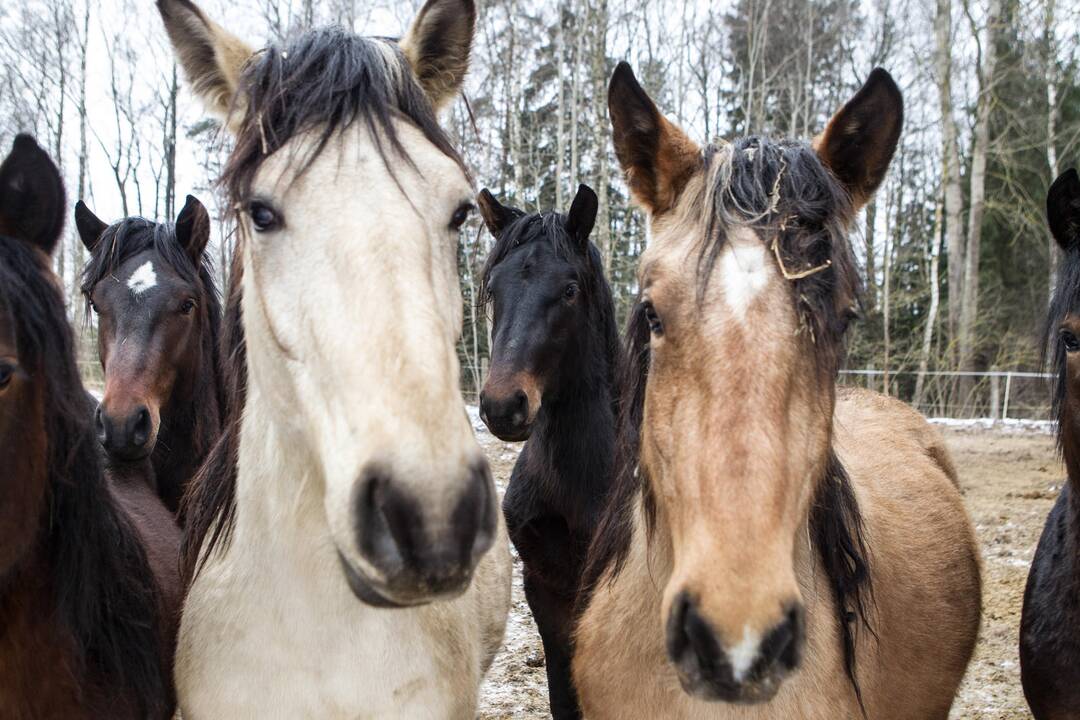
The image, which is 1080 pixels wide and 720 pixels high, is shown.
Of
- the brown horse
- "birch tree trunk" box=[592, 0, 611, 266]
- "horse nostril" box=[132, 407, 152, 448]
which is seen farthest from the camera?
"birch tree trunk" box=[592, 0, 611, 266]

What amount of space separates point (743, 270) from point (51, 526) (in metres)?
2.14

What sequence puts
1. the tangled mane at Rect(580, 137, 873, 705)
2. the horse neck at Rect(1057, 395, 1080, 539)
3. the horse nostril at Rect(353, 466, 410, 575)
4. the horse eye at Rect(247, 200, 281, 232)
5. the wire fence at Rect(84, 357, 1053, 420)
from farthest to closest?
the wire fence at Rect(84, 357, 1053, 420) → the horse neck at Rect(1057, 395, 1080, 539) → the tangled mane at Rect(580, 137, 873, 705) → the horse eye at Rect(247, 200, 281, 232) → the horse nostril at Rect(353, 466, 410, 575)

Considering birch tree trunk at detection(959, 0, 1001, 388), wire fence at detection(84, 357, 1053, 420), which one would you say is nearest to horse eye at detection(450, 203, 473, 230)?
wire fence at detection(84, 357, 1053, 420)

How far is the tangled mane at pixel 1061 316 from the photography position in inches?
115

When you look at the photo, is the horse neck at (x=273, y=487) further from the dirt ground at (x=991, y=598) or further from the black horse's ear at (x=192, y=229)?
the dirt ground at (x=991, y=598)

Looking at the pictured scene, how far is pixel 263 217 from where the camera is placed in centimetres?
204

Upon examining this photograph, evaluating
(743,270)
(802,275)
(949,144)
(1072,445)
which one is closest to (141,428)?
(743,270)

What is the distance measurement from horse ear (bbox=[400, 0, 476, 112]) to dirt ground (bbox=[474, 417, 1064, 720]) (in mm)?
3704

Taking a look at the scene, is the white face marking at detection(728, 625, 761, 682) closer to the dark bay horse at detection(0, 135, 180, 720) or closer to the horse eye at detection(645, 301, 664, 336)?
the horse eye at detection(645, 301, 664, 336)

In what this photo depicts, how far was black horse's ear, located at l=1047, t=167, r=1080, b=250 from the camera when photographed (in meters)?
3.04

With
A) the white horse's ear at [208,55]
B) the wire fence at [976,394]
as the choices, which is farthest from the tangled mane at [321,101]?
the wire fence at [976,394]

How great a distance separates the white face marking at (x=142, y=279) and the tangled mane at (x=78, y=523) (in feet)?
6.18

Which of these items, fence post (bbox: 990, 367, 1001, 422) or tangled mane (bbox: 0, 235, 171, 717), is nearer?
tangled mane (bbox: 0, 235, 171, 717)

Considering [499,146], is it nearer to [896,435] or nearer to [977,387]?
[977,387]
